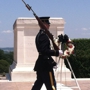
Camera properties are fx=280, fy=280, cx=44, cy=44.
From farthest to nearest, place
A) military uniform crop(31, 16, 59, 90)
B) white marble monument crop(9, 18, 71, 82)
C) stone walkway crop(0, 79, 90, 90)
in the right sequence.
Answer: white marble monument crop(9, 18, 71, 82)
stone walkway crop(0, 79, 90, 90)
military uniform crop(31, 16, 59, 90)

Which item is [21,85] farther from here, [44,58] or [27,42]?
[44,58]

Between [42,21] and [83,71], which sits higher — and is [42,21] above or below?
above

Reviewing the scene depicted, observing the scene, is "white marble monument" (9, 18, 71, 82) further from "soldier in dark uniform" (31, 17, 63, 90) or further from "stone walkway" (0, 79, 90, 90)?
"soldier in dark uniform" (31, 17, 63, 90)

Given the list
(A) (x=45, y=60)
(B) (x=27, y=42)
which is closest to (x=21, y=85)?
(B) (x=27, y=42)

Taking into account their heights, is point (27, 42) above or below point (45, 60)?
above

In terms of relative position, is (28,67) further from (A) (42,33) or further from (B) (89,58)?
(A) (42,33)

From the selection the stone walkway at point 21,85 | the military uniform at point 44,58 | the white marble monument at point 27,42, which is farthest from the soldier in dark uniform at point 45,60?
the white marble monument at point 27,42

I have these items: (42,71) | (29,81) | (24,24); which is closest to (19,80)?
(29,81)

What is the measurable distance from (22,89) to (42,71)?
10.5 feet

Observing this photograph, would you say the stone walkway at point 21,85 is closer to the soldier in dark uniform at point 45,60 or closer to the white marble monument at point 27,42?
the white marble monument at point 27,42

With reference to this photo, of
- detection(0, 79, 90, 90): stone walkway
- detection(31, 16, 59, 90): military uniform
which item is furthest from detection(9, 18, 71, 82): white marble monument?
detection(31, 16, 59, 90): military uniform

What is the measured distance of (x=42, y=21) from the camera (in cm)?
507

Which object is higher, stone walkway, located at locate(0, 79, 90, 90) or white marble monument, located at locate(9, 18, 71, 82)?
white marble monument, located at locate(9, 18, 71, 82)

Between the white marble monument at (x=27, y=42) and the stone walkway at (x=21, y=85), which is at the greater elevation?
the white marble monument at (x=27, y=42)
